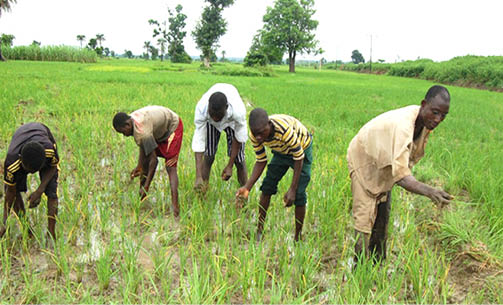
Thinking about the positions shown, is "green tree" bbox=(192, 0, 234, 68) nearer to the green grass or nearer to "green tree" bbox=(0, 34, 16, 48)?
"green tree" bbox=(0, 34, 16, 48)

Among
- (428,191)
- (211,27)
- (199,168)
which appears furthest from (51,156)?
(211,27)

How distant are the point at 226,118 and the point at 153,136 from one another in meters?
0.66

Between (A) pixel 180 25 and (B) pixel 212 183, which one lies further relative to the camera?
(A) pixel 180 25

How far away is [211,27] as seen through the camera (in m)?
31.8

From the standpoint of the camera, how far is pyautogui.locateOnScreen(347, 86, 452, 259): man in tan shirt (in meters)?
1.84

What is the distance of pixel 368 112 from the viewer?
8.16 meters

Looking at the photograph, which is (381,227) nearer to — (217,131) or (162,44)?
(217,131)

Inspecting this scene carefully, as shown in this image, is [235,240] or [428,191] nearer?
[428,191]

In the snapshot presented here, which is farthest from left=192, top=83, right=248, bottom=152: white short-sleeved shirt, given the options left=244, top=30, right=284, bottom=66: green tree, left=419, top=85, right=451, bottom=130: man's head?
left=244, top=30, right=284, bottom=66: green tree

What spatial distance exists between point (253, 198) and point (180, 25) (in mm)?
47096

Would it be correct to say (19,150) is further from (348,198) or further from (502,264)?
(502,264)

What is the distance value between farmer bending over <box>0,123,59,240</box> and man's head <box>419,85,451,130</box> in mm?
2345

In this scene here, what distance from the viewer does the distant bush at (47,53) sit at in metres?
28.4

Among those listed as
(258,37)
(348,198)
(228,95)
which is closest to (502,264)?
(348,198)
